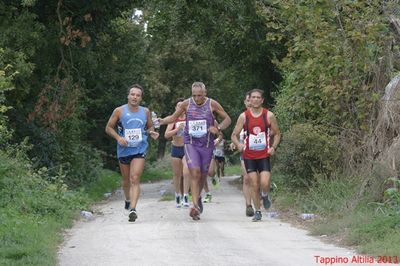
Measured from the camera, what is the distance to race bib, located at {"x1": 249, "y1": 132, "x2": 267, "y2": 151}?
1206 centimetres

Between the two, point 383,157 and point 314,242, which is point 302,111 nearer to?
point 383,157

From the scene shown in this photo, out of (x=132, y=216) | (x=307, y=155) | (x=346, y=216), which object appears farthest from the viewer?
(x=307, y=155)

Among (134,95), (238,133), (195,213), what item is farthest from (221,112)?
(195,213)

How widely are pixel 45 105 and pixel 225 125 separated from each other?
7.00m

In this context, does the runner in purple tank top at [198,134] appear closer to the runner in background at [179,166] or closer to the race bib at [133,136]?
the race bib at [133,136]

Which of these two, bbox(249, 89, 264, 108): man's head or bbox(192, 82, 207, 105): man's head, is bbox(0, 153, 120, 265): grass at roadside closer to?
bbox(192, 82, 207, 105): man's head

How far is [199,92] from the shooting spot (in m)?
12.0

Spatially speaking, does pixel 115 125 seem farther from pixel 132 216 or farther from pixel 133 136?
pixel 132 216

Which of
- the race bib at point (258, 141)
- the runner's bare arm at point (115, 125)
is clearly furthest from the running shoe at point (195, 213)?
the runner's bare arm at point (115, 125)

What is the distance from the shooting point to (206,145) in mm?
12297

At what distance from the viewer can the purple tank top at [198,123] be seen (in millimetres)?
12156

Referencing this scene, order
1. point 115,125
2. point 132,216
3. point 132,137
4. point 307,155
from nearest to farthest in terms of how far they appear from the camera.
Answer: point 132,216 < point 132,137 < point 115,125 < point 307,155

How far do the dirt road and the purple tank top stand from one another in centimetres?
127

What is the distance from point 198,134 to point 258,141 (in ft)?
3.13
